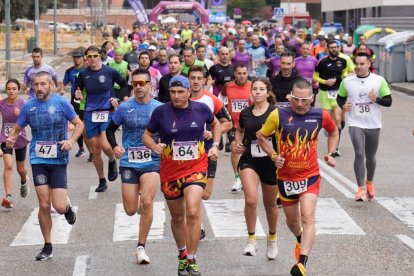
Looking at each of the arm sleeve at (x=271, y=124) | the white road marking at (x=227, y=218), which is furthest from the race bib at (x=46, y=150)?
the arm sleeve at (x=271, y=124)

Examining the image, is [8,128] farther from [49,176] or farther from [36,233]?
[49,176]

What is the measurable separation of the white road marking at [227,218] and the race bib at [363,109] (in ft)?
6.16

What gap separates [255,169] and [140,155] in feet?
3.70

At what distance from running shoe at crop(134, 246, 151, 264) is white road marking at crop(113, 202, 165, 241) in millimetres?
1247

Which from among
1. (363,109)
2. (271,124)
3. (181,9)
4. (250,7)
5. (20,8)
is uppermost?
(250,7)

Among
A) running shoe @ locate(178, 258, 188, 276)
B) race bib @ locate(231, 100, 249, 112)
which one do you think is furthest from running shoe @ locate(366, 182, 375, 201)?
running shoe @ locate(178, 258, 188, 276)

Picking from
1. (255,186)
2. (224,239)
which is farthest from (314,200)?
(224,239)

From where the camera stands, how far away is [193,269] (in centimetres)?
945

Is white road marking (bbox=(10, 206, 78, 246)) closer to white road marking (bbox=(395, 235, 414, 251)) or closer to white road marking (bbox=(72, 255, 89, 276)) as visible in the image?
white road marking (bbox=(72, 255, 89, 276))

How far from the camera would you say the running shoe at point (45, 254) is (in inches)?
412

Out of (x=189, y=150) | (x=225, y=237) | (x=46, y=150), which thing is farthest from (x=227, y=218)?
(x=189, y=150)

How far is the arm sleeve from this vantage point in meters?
9.73

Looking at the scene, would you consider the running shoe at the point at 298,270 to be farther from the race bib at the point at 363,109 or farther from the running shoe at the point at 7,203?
the running shoe at the point at 7,203

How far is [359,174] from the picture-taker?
45.4ft
